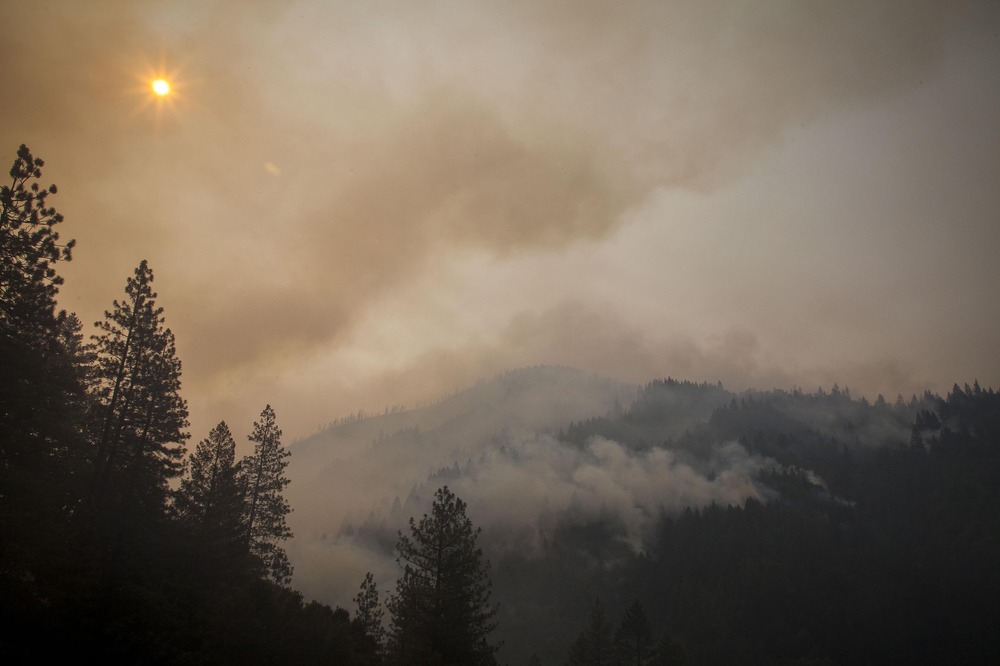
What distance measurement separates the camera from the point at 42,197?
24688 millimetres

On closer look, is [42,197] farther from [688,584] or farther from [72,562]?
[688,584]

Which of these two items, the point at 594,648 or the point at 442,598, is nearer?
the point at 442,598

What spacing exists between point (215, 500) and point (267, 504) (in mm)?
7186

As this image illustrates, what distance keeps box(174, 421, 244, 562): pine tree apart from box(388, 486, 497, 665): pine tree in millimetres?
12343

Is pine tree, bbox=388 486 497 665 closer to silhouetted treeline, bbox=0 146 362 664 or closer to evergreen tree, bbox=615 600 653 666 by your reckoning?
silhouetted treeline, bbox=0 146 362 664

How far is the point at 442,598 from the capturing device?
31.1 metres

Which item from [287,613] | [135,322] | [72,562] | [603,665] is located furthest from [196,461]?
[603,665]

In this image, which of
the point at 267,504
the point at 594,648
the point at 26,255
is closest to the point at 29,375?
the point at 26,255

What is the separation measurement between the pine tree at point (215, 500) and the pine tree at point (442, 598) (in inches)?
486

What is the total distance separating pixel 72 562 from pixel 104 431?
1297cm

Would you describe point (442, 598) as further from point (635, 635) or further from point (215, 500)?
point (635, 635)

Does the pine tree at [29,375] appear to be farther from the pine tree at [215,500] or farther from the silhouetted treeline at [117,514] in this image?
the pine tree at [215,500]

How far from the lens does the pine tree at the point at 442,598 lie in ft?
98.1

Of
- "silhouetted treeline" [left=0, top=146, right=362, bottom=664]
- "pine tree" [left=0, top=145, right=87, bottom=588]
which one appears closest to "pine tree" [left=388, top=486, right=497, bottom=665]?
"silhouetted treeline" [left=0, top=146, right=362, bottom=664]
